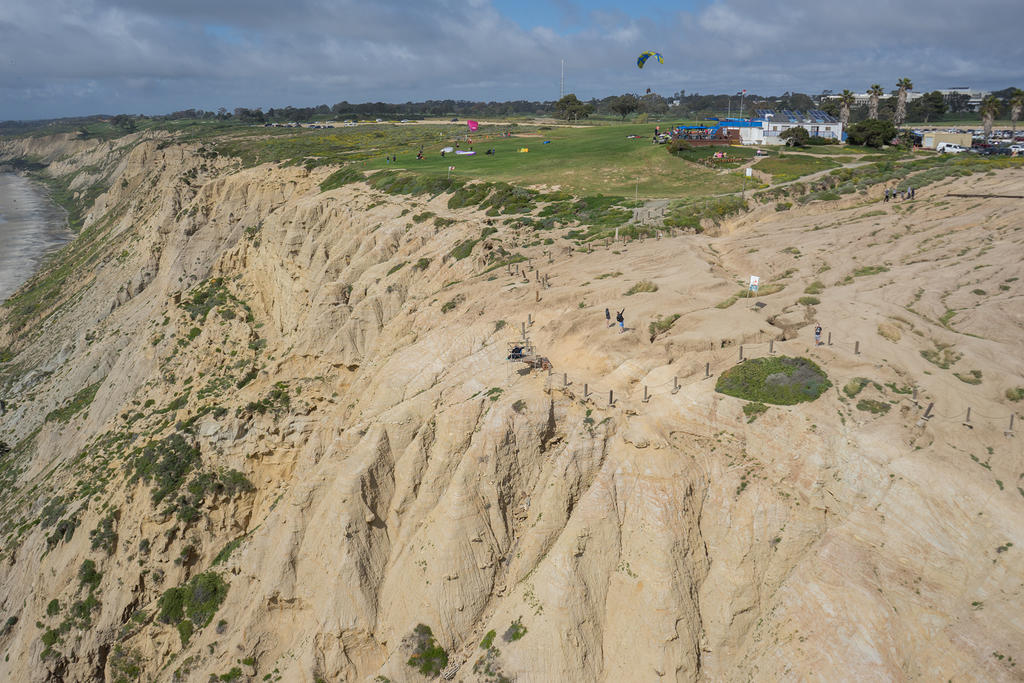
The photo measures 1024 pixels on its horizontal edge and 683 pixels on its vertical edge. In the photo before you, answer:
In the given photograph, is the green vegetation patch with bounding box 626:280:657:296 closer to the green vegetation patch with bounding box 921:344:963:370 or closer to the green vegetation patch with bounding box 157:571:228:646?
the green vegetation patch with bounding box 921:344:963:370

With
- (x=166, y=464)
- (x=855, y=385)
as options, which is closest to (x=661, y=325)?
(x=855, y=385)

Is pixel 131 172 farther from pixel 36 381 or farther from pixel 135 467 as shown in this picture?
pixel 135 467

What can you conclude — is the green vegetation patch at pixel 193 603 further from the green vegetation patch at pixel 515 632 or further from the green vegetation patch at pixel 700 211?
the green vegetation patch at pixel 700 211

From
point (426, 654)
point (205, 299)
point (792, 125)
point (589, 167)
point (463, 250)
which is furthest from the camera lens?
point (792, 125)

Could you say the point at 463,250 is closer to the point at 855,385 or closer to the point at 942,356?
the point at 855,385

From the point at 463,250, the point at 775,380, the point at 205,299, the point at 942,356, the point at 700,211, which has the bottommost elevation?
the point at 205,299

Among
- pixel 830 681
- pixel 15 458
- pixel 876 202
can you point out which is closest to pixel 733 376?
pixel 830 681
